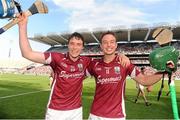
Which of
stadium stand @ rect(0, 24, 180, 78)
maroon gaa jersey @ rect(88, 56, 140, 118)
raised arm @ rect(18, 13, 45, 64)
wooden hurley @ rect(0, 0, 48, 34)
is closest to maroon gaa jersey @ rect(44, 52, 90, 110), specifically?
maroon gaa jersey @ rect(88, 56, 140, 118)

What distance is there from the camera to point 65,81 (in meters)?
5.27

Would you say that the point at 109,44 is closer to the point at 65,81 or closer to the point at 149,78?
the point at 149,78

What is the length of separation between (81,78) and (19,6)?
5.36ft

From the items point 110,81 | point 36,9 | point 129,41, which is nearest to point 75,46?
point 110,81

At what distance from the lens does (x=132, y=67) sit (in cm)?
523

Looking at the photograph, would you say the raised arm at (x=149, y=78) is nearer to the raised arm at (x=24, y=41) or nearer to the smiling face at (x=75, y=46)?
the smiling face at (x=75, y=46)

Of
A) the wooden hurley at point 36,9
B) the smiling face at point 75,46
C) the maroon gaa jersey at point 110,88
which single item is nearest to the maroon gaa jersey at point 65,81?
the smiling face at point 75,46

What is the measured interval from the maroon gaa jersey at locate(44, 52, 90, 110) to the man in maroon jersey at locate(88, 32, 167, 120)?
1.06ft

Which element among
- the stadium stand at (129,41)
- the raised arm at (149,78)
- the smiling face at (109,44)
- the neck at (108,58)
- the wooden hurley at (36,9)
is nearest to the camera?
the wooden hurley at (36,9)

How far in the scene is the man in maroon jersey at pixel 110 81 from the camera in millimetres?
5004

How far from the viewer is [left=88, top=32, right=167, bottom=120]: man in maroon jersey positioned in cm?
500

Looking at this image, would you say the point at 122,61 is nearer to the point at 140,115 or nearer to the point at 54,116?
the point at 54,116

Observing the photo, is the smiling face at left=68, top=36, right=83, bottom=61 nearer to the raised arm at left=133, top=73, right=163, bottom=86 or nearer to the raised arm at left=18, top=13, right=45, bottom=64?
the raised arm at left=18, top=13, right=45, bottom=64

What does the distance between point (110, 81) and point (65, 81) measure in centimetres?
70
